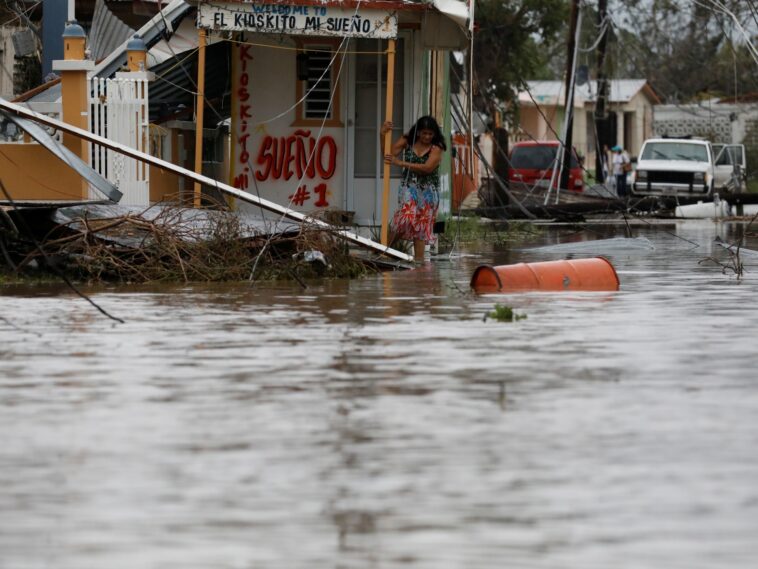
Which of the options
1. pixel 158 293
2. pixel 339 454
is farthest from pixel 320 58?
pixel 339 454

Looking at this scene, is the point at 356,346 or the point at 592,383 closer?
the point at 592,383

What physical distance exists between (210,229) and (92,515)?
10.5 meters

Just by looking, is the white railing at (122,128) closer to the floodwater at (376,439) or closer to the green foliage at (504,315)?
the floodwater at (376,439)

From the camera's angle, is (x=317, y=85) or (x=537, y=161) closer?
(x=317, y=85)

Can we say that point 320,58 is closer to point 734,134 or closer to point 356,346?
point 356,346

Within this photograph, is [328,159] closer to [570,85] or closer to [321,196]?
[321,196]

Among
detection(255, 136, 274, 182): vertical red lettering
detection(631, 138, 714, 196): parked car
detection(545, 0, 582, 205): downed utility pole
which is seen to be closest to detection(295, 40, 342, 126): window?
detection(255, 136, 274, 182): vertical red lettering

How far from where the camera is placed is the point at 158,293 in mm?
15031

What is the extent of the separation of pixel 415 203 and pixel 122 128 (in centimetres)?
345

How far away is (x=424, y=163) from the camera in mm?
19484

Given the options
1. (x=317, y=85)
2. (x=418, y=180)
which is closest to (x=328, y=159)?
(x=317, y=85)

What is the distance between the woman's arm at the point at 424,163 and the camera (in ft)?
63.5

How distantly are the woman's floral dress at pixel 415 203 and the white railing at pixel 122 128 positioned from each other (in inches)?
116

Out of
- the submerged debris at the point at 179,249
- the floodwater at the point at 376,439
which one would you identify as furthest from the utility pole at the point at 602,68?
the floodwater at the point at 376,439
